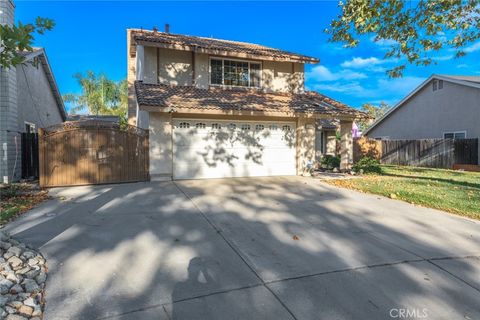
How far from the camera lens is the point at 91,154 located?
31.1 ft

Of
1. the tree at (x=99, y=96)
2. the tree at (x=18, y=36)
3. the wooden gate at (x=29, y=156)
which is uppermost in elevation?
the tree at (x=99, y=96)

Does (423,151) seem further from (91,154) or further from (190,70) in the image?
(91,154)

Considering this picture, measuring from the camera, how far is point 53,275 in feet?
11.2

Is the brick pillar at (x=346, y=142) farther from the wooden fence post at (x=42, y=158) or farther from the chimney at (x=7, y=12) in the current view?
the chimney at (x=7, y=12)

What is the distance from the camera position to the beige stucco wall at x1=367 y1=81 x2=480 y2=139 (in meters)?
17.5

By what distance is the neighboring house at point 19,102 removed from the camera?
980cm

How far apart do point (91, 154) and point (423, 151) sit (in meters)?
18.9

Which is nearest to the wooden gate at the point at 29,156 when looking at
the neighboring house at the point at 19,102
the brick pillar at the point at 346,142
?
the neighboring house at the point at 19,102

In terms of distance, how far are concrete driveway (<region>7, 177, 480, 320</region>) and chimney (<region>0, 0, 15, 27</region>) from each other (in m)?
7.72

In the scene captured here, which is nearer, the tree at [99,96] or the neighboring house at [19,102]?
the neighboring house at [19,102]

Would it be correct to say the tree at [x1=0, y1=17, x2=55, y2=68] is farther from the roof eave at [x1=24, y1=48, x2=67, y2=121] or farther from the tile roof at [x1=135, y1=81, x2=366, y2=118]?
the roof eave at [x1=24, y1=48, x2=67, y2=121]

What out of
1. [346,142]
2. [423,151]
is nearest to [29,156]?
[346,142]

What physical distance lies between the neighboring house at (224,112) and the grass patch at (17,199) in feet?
11.1

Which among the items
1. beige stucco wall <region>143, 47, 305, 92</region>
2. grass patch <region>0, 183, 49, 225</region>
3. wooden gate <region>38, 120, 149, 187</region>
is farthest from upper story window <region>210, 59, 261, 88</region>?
grass patch <region>0, 183, 49, 225</region>
